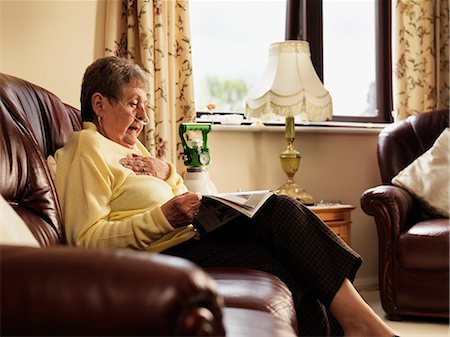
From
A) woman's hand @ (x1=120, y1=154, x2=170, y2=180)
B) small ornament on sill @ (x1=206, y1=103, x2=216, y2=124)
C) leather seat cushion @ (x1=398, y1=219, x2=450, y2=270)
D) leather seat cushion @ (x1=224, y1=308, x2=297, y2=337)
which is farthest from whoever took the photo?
small ornament on sill @ (x1=206, y1=103, x2=216, y2=124)

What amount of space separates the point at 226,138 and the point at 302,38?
812 mm

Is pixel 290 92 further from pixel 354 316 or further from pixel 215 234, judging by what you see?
pixel 354 316

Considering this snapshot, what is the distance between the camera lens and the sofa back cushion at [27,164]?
1.94m

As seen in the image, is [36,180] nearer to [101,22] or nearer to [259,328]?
[259,328]

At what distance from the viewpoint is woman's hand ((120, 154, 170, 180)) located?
7.79ft

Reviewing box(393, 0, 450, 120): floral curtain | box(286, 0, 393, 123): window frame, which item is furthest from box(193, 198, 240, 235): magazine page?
box(393, 0, 450, 120): floral curtain

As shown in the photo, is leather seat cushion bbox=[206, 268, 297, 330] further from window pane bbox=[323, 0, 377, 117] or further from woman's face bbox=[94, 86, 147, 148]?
window pane bbox=[323, 0, 377, 117]

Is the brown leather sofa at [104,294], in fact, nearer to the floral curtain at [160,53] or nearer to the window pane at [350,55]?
the floral curtain at [160,53]

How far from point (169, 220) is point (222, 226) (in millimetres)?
190

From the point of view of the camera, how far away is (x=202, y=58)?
158 inches

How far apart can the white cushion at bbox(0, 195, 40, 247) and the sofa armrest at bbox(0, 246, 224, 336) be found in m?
0.41

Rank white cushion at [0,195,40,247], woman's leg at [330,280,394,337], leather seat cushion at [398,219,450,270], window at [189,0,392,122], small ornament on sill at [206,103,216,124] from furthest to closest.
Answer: window at [189,0,392,122], small ornament on sill at [206,103,216,124], leather seat cushion at [398,219,450,270], woman's leg at [330,280,394,337], white cushion at [0,195,40,247]

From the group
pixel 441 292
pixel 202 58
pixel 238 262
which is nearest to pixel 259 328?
pixel 238 262

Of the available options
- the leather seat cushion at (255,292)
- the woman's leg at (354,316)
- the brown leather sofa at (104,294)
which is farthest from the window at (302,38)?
the brown leather sofa at (104,294)
